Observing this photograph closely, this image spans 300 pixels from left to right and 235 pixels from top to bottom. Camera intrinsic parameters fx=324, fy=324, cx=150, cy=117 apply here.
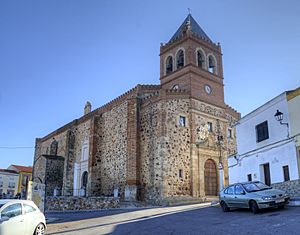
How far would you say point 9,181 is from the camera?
63.3 m

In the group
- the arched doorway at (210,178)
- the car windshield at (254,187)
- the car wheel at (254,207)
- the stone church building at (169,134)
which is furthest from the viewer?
the arched doorway at (210,178)

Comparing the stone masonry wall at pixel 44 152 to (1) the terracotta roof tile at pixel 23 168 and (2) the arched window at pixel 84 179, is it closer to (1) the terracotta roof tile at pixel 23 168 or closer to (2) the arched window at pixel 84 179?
(2) the arched window at pixel 84 179

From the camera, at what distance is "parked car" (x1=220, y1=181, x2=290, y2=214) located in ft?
36.4

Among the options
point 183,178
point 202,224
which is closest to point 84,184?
point 183,178

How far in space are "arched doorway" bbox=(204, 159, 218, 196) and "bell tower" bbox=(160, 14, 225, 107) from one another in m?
4.87

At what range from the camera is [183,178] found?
22.3 meters

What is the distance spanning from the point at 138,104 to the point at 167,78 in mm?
3675

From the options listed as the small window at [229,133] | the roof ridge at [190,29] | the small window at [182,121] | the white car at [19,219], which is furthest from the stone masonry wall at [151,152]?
the white car at [19,219]

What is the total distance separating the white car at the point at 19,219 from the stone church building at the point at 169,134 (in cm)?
1330

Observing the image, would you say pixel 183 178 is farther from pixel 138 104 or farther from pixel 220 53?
pixel 220 53

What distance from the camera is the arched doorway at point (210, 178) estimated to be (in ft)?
77.0

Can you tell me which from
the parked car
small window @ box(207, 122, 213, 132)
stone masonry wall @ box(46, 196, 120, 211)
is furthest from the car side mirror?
small window @ box(207, 122, 213, 132)

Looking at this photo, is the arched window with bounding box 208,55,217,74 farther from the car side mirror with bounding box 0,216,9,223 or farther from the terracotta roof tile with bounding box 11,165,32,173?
the terracotta roof tile with bounding box 11,165,32,173

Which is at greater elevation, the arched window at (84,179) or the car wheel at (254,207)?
the arched window at (84,179)
